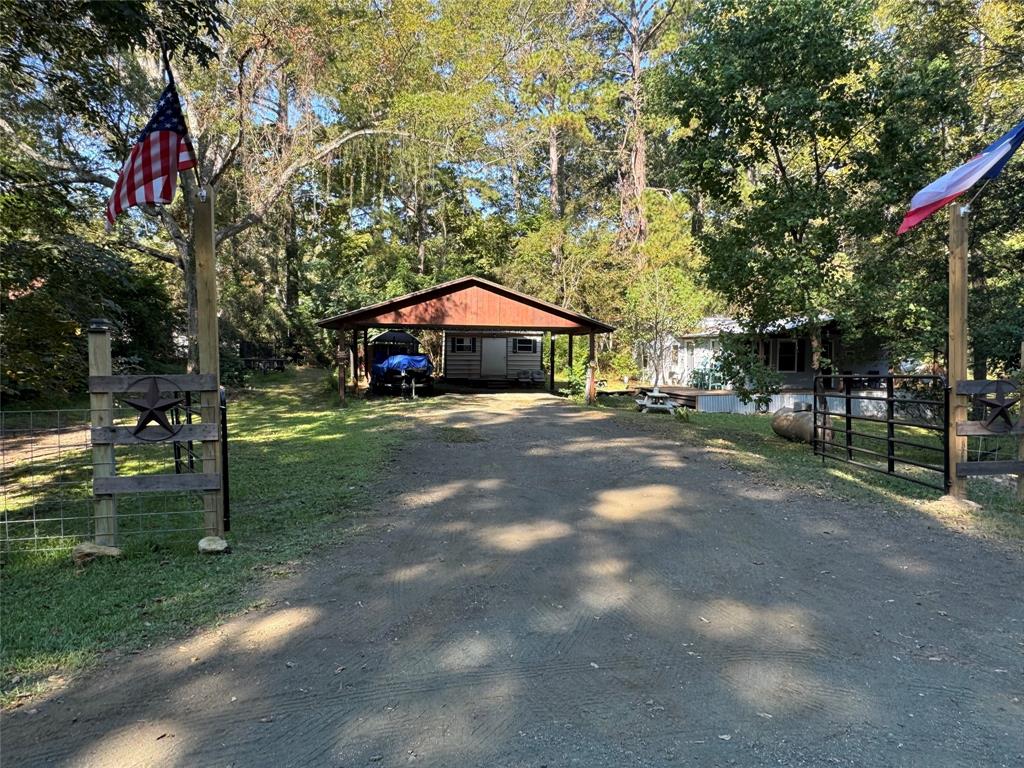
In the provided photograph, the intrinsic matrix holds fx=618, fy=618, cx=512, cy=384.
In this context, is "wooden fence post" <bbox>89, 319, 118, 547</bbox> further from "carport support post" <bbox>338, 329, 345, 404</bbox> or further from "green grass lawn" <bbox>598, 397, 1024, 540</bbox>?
"carport support post" <bbox>338, 329, 345, 404</bbox>

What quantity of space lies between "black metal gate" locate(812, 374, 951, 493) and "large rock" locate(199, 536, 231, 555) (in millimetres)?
6949

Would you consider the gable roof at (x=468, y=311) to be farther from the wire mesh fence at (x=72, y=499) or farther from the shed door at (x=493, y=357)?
the wire mesh fence at (x=72, y=499)

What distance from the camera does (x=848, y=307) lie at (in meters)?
10.1

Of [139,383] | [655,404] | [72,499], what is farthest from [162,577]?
[655,404]

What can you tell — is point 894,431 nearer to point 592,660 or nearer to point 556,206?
point 592,660

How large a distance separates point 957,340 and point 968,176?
1.69m

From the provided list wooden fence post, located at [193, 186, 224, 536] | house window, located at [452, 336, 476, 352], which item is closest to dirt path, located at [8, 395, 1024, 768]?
A: wooden fence post, located at [193, 186, 224, 536]

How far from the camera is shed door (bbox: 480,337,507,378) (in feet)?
90.3

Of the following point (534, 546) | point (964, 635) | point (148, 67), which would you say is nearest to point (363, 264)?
point (148, 67)

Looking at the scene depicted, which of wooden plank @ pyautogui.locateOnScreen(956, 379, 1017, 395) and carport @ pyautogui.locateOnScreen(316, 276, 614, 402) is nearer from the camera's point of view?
wooden plank @ pyautogui.locateOnScreen(956, 379, 1017, 395)

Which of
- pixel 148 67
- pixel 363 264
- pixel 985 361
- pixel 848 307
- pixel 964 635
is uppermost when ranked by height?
pixel 148 67

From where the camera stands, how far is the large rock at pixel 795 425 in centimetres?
1210

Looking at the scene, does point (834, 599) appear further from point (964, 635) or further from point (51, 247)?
point (51, 247)

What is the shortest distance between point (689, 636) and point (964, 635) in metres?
1.55
